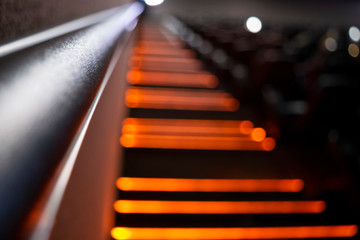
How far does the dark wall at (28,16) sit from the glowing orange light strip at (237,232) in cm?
60

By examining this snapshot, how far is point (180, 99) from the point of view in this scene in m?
1.18

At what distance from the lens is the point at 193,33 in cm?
294

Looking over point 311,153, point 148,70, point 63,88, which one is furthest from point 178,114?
point 63,88

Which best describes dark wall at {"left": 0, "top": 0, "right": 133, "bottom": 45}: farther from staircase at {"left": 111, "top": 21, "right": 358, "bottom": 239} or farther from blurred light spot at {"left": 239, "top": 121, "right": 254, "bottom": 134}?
blurred light spot at {"left": 239, "top": 121, "right": 254, "bottom": 134}

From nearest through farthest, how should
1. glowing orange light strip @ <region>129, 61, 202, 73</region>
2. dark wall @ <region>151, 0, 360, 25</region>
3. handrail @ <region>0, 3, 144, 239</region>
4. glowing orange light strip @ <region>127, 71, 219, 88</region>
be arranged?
handrail @ <region>0, 3, 144, 239</region> < glowing orange light strip @ <region>127, 71, 219, 88</region> < glowing orange light strip @ <region>129, 61, 202, 73</region> < dark wall @ <region>151, 0, 360, 25</region>

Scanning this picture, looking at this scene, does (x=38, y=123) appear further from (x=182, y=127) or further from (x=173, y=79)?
(x=173, y=79)

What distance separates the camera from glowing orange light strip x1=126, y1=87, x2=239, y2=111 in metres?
1.09

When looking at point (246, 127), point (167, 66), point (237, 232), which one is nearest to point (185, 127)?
point (246, 127)

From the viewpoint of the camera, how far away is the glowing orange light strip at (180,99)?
1.09m

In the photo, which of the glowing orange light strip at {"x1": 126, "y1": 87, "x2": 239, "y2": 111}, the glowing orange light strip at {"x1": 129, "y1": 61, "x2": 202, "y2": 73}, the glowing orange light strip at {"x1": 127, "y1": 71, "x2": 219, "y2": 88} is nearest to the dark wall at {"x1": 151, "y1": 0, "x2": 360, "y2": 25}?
the glowing orange light strip at {"x1": 129, "y1": 61, "x2": 202, "y2": 73}

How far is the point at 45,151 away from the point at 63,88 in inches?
0.8

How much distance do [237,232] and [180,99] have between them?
0.57m

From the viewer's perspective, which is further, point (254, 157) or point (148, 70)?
point (148, 70)

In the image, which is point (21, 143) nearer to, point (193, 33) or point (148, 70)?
point (148, 70)
